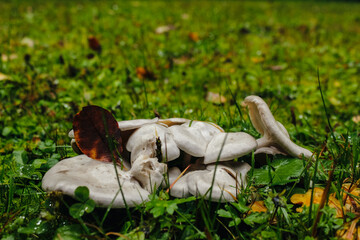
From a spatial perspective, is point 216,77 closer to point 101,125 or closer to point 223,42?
point 223,42

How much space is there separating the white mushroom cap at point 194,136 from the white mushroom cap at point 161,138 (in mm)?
34

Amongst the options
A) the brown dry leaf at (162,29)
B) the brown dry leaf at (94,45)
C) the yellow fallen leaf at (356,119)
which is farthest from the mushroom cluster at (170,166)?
the brown dry leaf at (162,29)

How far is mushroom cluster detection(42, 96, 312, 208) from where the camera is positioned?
5.56ft

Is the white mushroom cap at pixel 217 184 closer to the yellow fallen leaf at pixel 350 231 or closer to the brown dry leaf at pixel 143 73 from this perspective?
the yellow fallen leaf at pixel 350 231

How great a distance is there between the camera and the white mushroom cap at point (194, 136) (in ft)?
6.21

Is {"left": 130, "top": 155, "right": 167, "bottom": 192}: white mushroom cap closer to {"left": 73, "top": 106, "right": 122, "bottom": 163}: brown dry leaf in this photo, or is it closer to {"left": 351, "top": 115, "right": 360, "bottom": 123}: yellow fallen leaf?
{"left": 73, "top": 106, "right": 122, "bottom": 163}: brown dry leaf

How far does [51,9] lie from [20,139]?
528cm

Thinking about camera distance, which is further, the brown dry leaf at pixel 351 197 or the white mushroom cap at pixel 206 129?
the white mushroom cap at pixel 206 129

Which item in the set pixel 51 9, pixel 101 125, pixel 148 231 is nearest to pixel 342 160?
pixel 148 231

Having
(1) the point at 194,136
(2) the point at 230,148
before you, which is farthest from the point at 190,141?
(2) the point at 230,148

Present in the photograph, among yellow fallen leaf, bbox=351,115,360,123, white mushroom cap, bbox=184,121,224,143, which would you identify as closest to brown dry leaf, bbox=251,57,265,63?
yellow fallen leaf, bbox=351,115,360,123

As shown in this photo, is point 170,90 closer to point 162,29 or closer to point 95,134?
point 95,134

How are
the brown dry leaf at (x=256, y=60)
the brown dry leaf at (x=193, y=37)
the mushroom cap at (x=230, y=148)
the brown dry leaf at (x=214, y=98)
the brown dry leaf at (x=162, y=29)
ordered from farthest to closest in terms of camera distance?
the brown dry leaf at (x=162, y=29) < the brown dry leaf at (x=193, y=37) < the brown dry leaf at (x=256, y=60) < the brown dry leaf at (x=214, y=98) < the mushroom cap at (x=230, y=148)

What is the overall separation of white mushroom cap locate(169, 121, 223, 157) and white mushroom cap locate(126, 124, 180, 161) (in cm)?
3
